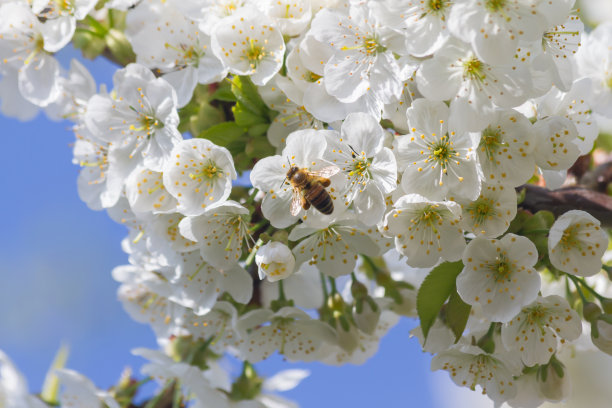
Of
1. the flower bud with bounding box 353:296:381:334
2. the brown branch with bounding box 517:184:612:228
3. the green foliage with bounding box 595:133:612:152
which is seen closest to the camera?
the brown branch with bounding box 517:184:612:228

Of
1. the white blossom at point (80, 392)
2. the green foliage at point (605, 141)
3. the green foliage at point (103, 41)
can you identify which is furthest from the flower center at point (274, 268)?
the green foliage at point (605, 141)

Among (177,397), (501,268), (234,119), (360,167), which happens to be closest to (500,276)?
(501,268)

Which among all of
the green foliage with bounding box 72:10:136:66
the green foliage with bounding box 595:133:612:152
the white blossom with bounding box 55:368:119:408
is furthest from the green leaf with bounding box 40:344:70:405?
the green foliage with bounding box 595:133:612:152

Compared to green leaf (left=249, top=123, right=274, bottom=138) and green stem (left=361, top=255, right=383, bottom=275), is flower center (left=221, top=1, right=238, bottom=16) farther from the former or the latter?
green stem (left=361, top=255, right=383, bottom=275)

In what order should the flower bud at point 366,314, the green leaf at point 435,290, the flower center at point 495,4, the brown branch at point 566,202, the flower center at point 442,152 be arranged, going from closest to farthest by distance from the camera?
1. the flower center at point 495,4
2. the flower center at point 442,152
3. the green leaf at point 435,290
4. the brown branch at point 566,202
5. the flower bud at point 366,314

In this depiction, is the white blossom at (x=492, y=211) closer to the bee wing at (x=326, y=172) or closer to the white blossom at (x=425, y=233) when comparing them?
the white blossom at (x=425, y=233)

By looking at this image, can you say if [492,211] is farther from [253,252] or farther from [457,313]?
[253,252]

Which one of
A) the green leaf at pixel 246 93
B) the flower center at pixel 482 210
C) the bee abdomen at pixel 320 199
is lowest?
the bee abdomen at pixel 320 199
